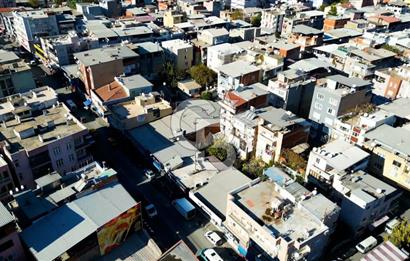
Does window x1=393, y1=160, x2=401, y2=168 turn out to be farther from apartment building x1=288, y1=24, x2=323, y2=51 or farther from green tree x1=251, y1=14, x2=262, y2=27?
green tree x1=251, y1=14, x2=262, y2=27

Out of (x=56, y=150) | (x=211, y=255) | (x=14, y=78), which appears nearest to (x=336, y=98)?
(x=211, y=255)

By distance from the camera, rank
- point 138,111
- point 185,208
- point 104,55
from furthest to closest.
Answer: point 104,55 → point 138,111 → point 185,208

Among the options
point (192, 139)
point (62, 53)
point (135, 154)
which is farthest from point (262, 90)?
point (62, 53)

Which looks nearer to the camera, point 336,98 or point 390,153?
point 390,153

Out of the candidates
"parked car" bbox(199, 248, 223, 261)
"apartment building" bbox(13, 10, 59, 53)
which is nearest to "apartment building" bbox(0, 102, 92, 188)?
"parked car" bbox(199, 248, 223, 261)

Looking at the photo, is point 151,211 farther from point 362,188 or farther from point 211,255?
point 362,188

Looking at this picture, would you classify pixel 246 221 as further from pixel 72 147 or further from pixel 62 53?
pixel 62 53

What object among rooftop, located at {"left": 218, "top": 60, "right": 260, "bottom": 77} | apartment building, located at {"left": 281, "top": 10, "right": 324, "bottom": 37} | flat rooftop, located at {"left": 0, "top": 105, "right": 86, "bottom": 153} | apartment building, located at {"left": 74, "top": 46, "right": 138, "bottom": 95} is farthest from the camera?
apartment building, located at {"left": 281, "top": 10, "right": 324, "bottom": 37}
